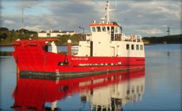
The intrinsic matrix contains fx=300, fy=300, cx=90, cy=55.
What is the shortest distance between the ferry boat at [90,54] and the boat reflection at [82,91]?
1.14 meters

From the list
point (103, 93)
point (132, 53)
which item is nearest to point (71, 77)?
point (103, 93)

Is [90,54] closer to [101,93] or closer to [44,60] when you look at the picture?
[44,60]

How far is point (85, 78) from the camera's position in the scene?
24.2m

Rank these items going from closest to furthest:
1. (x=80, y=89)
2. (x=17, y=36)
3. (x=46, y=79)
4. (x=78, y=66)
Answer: (x=80, y=89) < (x=46, y=79) < (x=78, y=66) < (x=17, y=36)

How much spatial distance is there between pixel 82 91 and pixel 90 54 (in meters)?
9.67

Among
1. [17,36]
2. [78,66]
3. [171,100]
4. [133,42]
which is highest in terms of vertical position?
[17,36]

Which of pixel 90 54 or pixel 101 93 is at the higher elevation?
pixel 90 54

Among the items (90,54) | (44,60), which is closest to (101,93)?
(44,60)

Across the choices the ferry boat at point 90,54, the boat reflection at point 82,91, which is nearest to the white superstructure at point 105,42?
the ferry boat at point 90,54

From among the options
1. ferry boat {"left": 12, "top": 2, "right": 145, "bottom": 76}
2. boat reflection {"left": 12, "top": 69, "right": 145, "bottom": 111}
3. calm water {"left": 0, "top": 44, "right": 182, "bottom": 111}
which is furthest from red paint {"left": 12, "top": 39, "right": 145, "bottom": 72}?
calm water {"left": 0, "top": 44, "right": 182, "bottom": 111}

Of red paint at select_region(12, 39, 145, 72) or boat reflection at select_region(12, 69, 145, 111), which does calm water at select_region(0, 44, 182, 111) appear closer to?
boat reflection at select_region(12, 69, 145, 111)

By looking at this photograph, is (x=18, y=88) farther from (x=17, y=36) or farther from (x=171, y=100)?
(x=17, y=36)

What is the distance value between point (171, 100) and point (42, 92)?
24.7ft

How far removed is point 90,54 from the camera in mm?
27906
